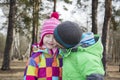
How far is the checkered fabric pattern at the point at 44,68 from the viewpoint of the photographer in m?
3.54

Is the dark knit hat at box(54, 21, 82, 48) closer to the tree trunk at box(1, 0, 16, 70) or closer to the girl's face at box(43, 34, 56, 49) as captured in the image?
the girl's face at box(43, 34, 56, 49)

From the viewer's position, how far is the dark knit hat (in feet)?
10.5

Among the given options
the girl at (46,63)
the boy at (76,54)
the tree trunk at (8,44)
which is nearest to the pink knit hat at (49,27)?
the girl at (46,63)

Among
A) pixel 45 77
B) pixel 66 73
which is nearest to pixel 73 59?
pixel 66 73

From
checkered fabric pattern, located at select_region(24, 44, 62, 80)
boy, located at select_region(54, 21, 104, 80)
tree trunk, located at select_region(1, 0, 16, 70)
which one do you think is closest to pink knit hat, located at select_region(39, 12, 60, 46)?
checkered fabric pattern, located at select_region(24, 44, 62, 80)

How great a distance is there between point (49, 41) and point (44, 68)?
279mm

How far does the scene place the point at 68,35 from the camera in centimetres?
319

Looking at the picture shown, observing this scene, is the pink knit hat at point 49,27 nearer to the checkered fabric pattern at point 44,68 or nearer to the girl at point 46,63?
the girl at point 46,63

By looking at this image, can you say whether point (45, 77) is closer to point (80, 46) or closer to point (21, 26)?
point (80, 46)

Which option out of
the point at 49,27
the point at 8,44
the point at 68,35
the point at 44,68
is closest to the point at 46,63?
the point at 44,68

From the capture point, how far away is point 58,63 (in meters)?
3.57

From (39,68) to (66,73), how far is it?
40 cm

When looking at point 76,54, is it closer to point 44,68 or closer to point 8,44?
point 44,68

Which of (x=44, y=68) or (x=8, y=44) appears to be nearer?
(x=44, y=68)
